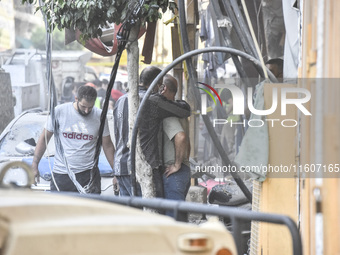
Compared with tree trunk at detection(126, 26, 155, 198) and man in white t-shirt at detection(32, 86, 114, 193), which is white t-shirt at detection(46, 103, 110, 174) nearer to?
man in white t-shirt at detection(32, 86, 114, 193)

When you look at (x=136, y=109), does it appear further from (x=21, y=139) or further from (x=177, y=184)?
(x=21, y=139)

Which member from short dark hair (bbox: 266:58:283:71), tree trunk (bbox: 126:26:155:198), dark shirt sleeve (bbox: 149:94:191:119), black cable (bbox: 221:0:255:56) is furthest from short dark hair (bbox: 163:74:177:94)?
short dark hair (bbox: 266:58:283:71)

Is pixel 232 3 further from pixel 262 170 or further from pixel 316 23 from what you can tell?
pixel 316 23

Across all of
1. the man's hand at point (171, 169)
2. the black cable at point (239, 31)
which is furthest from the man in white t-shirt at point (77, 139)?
the black cable at point (239, 31)

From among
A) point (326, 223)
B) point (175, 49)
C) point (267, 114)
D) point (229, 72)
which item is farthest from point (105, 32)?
point (229, 72)

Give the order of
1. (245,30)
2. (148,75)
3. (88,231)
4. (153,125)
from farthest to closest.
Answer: (148,75) → (153,125) → (245,30) → (88,231)

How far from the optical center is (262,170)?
6.04 meters

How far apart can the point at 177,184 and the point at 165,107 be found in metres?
0.86

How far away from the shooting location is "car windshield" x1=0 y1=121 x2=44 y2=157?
10.5m

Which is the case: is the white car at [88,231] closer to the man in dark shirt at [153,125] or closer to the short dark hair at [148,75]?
the man in dark shirt at [153,125]

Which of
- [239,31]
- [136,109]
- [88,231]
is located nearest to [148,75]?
[136,109]

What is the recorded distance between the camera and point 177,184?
783 centimetres

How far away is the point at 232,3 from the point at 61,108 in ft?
9.02

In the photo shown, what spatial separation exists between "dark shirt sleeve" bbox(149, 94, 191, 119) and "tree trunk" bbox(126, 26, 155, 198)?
0.77ft
